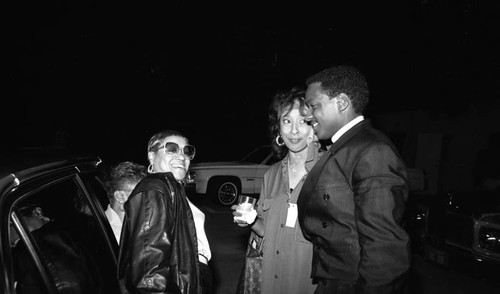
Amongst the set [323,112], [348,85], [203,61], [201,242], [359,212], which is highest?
[203,61]

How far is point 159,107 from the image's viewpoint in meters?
20.3

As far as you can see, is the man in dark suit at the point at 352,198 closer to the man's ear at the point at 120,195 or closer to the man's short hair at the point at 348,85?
the man's short hair at the point at 348,85

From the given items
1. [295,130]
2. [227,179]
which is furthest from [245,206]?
[227,179]

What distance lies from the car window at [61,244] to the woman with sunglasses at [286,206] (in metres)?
1.00

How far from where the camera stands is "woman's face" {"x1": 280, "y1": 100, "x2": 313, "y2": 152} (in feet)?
10.0

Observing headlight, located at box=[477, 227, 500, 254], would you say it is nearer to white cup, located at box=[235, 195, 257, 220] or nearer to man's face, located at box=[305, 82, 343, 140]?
white cup, located at box=[235, 195, 257, 220]

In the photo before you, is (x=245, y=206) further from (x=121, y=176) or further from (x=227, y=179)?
(x=227, y=179)

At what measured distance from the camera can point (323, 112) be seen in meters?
2.27

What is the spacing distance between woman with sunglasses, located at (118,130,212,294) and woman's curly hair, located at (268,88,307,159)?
3.46 feet

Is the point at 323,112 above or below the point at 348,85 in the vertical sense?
below

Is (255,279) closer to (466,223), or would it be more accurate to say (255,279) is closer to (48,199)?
(48,199)

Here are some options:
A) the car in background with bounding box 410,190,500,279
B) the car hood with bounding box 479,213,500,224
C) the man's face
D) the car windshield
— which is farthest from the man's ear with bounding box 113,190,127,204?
the car windshield

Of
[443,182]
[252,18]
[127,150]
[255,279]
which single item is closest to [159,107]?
[127,150]

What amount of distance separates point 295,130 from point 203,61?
16.2 meters
